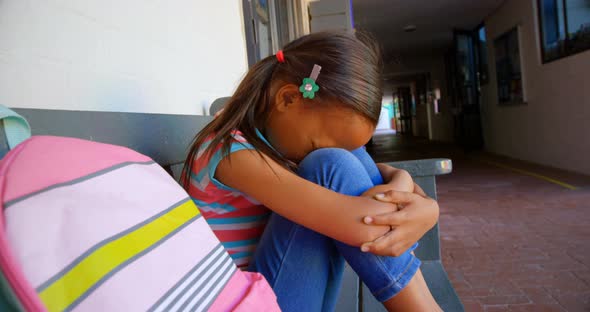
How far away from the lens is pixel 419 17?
384 inches

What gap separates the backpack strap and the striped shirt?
20.1 inches

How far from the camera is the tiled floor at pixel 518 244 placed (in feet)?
7.64

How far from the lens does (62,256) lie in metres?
0.40

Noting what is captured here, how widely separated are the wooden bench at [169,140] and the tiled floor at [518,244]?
31.0 inches

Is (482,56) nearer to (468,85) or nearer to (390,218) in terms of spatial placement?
(468,85)

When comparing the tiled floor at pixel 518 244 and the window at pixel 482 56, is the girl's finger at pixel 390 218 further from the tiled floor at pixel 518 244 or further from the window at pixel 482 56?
the window at pixel 482 56

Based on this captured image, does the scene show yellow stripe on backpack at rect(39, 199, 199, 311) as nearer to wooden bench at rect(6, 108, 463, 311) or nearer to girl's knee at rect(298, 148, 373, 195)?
wooden bench at rect(6, 108, 463, 311)

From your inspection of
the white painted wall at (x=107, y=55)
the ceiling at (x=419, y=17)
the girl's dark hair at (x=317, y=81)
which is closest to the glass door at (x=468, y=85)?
the ceiling at (x=419, y=17)

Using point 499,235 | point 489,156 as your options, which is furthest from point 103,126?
point 489,156

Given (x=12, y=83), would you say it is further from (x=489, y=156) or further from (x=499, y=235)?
(x=489, y=156)

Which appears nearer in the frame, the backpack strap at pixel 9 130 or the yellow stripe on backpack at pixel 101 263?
the yellow stripe on backpack at pixel 101 263

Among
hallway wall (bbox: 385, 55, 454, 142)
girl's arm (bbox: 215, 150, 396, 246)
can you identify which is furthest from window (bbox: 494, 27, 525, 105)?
girl's arm (bbox: 215, 150, 396, 246)

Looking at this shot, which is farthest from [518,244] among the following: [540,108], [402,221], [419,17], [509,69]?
[419,17]

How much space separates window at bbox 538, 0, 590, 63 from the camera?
5711mm
